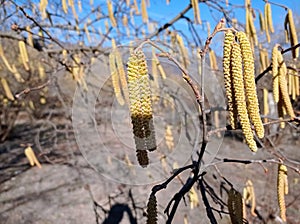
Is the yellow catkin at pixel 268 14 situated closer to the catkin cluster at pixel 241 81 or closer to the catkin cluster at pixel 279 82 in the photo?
the catkin cluster at pixel 279 82

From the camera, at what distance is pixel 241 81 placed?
0.47 metres

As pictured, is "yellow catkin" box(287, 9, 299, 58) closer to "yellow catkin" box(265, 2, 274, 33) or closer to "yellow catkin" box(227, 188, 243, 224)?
"yellow catkin" box(265, 2, 274, 33)

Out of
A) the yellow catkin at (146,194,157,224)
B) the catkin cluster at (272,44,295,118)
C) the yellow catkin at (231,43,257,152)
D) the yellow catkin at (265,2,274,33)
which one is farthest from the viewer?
the yellow catkin at (265,2,274,33)

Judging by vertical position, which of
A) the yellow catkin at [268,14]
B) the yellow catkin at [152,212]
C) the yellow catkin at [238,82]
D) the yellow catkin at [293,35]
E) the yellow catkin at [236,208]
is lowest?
the yellow catkin at [236,208]

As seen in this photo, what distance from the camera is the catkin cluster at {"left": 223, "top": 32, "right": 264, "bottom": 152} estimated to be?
0.47 metres

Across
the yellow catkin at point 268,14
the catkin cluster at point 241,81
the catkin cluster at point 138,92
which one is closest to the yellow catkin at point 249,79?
the catkin cluster at point 241,81

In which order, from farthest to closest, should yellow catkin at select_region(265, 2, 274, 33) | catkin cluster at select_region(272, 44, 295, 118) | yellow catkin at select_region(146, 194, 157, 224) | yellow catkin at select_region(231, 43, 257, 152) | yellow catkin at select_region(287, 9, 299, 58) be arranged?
yellow catkin at select_region(265, 2, 274, 33)
yellow catkin at select_region(287, 9, 299, 58)
catkin cluster at select_region(272, 44, 295, 118)
yellow catkin at select_region(146, 194, 157, 224)
yellow catkin at select_region(231, 43, 257, 152)

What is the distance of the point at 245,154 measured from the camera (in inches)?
169

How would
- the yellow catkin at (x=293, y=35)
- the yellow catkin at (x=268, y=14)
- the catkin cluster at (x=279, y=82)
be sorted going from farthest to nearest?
the yellow catkin at (x=268, y=14) < the yellow catkin at (x=293, y=35) < the catkin cluster at (x=279, y=82)

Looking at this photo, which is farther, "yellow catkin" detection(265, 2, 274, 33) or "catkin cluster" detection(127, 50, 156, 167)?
"yellow catkin" detection(265, 2, 274, 33)

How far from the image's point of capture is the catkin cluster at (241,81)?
18.3 inches

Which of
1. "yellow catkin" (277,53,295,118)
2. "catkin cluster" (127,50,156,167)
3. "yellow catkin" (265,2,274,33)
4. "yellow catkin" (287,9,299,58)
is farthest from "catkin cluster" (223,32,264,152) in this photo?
"yellow catkin" (265,2,274,33)

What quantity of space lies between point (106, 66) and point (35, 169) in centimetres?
206

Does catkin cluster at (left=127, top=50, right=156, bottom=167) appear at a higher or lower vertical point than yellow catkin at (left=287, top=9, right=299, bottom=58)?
lower
